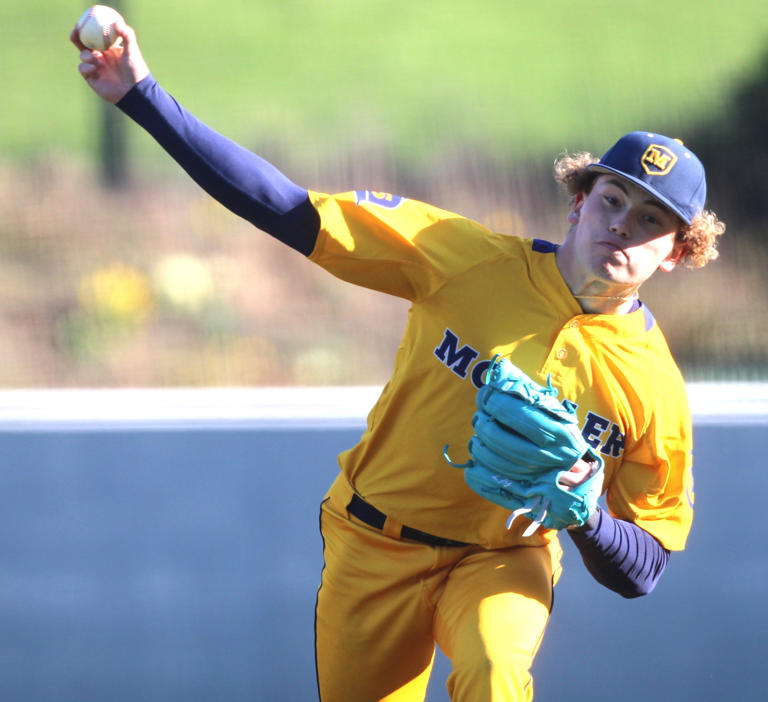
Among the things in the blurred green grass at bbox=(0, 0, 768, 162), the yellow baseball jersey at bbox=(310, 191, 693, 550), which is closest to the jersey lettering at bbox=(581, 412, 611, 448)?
the yellow baseball jersey at bbox=(310, 191, 693, 550)

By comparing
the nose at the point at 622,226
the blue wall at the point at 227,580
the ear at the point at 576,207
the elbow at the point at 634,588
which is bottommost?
the blue wall at the point at 227,580

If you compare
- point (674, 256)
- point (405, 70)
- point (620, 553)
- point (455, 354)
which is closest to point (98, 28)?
point (455, 354)

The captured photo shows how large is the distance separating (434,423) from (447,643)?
0.45 meters

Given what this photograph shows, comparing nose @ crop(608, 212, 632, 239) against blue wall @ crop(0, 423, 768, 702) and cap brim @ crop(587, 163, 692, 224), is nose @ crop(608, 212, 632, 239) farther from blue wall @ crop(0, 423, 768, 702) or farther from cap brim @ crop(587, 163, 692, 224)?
blue wall @ crop(0, 423, 768, 702)

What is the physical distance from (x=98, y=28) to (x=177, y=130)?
0.76 ft

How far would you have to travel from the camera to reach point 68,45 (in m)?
3.41

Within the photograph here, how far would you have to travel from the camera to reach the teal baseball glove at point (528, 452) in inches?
76.3

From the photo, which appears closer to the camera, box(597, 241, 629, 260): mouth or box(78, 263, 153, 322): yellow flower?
box(597, 241, 629, 260): mouth

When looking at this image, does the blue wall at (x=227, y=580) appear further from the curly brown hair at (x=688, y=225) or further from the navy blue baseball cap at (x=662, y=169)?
the navy blue baseball cap at (x=662, y=169)

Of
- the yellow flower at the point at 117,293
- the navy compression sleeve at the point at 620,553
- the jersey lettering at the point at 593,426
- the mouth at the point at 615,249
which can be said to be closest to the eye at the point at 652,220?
the mouth at the point at 615,249

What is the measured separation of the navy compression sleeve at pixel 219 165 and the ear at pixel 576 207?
0.60 m

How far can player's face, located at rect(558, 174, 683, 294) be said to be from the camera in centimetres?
213

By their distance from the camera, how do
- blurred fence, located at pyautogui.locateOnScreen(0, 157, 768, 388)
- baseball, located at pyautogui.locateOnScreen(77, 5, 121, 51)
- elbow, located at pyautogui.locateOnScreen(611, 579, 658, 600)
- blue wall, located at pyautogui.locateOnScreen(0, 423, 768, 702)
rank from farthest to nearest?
blurred fence, located at pyautogui.locateOnScreen(0, 157, 768, 388)
blue wall, located at pyautogui.locateOnScreen(0, 423, 768, 702)
elbow, located at pyautogui.locateOnScreen(611, 579, 658, 600)
baseball, located at pyautogui.locateOnScreen(77, 5, 121, 51)

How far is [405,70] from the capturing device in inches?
135
